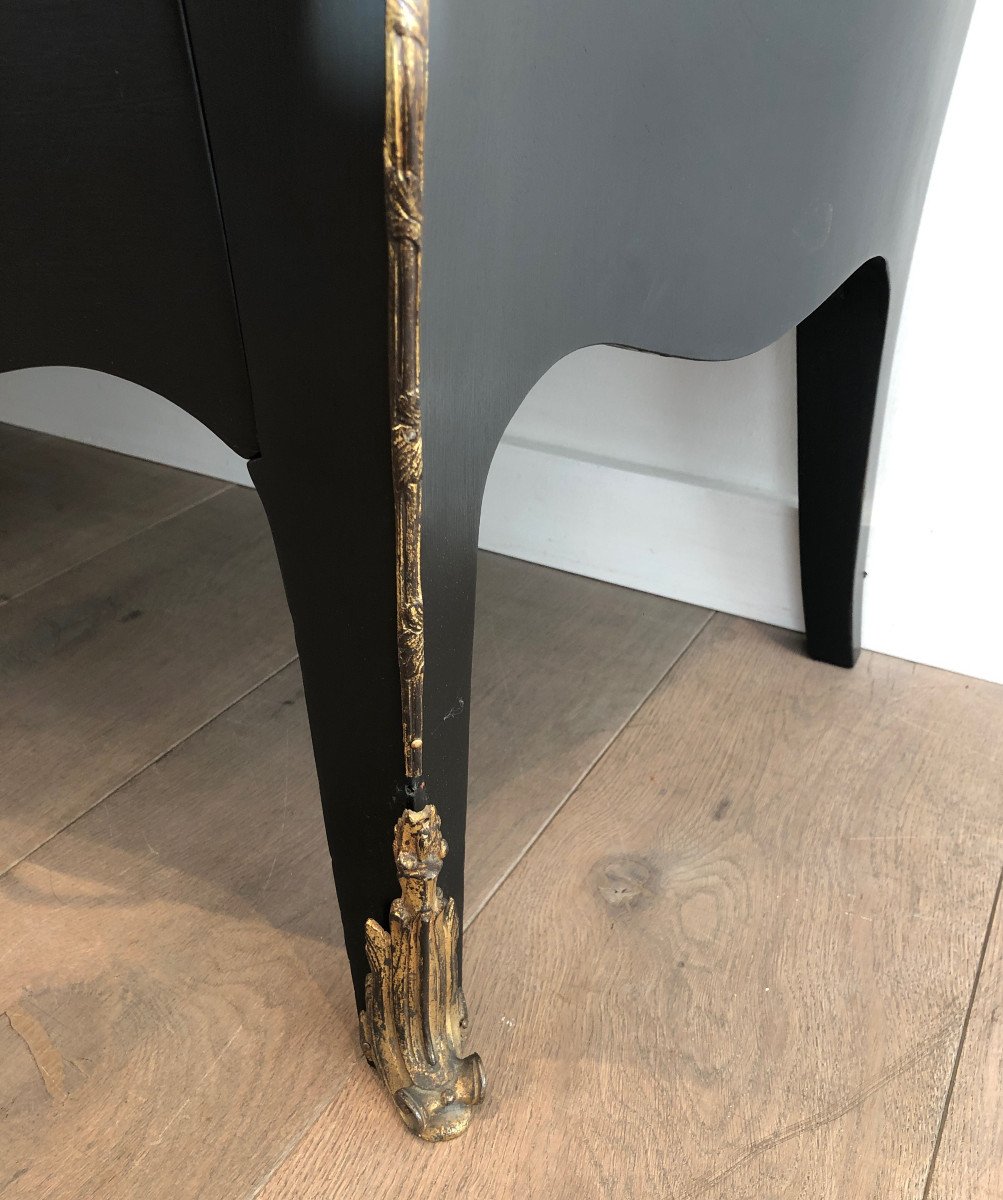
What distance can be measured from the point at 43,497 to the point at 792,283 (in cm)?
85

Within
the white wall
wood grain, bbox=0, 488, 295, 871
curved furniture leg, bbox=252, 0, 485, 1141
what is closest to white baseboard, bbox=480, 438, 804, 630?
the white wall

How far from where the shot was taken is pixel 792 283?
0.53m

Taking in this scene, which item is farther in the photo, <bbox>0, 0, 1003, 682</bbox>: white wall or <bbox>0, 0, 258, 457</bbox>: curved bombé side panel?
<bbox>0, 0, 1003, 682</bbox>: white wall

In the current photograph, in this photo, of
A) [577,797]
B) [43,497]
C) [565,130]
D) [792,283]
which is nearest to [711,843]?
[577,797]

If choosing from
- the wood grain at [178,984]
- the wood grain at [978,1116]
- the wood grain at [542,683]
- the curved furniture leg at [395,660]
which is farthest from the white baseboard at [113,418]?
the wood grain at [978,1116]

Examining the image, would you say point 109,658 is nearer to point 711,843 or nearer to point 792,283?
point 711,843

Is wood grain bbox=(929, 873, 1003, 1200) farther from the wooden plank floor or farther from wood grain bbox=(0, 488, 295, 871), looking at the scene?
wood grain bbox=(0, 488, 295, 871)

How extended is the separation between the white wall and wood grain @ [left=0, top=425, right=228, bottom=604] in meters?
0.36

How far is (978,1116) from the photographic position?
51cm

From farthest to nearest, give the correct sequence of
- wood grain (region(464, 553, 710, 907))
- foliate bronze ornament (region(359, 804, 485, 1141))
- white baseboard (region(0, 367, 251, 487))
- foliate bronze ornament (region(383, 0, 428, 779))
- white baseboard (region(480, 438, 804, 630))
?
white baseboard (region(0, 367, 251, 487))
white baseboard (region(480, 438, 804, 630))
wood grain (region(464, 553, 710, 907))
foliate bronze ornament (region(359, 804, 485, 1141))
foliate bronze ornament (region(383, 0, 428, 779))

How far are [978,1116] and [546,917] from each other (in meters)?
0.24

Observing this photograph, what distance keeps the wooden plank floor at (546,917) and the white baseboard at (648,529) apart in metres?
0.04

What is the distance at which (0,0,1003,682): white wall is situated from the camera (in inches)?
30.7

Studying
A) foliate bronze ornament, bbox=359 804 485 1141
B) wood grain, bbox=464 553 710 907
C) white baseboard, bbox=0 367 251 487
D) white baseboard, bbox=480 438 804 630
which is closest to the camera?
foliate bronze ornament, bbox=359 804 485 1141
